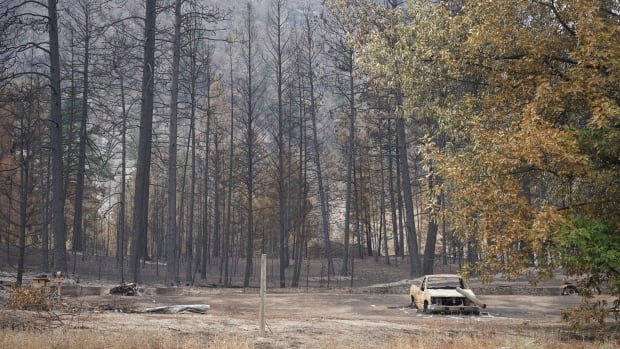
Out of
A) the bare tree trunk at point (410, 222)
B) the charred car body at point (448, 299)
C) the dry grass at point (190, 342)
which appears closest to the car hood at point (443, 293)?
the charred car body at point (448, 299)

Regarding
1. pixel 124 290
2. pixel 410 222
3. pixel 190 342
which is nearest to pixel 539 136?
pixel 190 342

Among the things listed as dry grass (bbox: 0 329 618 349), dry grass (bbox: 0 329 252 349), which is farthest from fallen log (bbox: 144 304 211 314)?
dry grass (bbox: 0 329 252 349)

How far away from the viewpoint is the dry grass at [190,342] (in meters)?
9.79

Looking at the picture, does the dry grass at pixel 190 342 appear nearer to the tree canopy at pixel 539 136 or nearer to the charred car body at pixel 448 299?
the tree canopy at pixel 539 136

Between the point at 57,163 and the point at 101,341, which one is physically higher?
the point at 57,163

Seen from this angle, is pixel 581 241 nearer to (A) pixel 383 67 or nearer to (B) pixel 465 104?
(B) pixel 465 104

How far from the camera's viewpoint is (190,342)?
10250 millimetres

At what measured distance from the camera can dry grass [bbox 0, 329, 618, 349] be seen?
979cm

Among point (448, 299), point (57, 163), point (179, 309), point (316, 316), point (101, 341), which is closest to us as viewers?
point (101, 341)

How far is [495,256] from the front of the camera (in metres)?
12.9

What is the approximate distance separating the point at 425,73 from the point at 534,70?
161 inches

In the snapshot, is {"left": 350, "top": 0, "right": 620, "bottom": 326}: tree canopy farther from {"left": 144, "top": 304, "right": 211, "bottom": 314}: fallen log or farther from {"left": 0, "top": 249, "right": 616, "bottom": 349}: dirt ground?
{"left": 144, "top": 304, "right": 211, "bottom": 314}: fallen log

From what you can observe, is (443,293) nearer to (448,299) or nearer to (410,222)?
(448,299)

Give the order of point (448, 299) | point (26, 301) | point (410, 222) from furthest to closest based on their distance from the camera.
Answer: point (410, 222) < point (448, 299) < point (26, 301)
